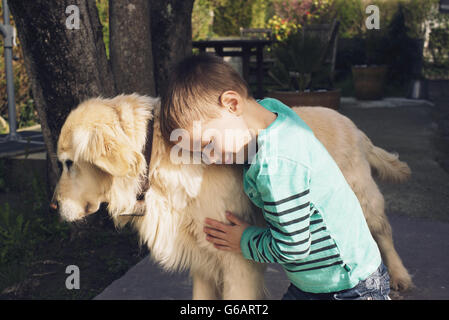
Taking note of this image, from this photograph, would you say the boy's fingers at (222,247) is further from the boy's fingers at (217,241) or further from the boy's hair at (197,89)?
the boy's hair at (197,89)

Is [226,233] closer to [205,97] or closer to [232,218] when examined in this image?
[232,218]

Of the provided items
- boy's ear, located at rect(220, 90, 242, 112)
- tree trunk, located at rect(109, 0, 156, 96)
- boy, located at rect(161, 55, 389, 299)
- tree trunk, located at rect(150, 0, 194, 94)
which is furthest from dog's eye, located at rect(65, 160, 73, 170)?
tree trunk, located at rect(150, 0, 194, 94)

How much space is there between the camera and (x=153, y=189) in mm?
1939

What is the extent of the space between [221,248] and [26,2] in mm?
1868

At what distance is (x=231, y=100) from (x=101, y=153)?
57 centimetres

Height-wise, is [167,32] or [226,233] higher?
[167,32]

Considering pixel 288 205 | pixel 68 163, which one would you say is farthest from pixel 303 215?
pixel 68 163

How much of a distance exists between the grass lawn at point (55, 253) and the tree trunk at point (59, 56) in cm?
70

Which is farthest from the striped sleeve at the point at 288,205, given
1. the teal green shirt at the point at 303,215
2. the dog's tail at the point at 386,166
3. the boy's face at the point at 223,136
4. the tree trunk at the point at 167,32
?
the tree trunk at the point at 167,32

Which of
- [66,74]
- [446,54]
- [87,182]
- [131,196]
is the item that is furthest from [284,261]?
[446,54]

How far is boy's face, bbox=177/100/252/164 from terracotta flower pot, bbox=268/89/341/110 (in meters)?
3.78

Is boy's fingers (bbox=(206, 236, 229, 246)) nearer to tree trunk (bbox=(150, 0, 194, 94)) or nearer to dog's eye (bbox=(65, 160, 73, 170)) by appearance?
dog's eye (bbox=(65, 160, 73, 170))

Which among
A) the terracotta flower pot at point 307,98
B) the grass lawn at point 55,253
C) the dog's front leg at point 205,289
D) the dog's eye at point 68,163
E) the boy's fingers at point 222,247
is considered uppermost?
the dog's eye at point 68,163

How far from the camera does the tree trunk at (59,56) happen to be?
2691mm
